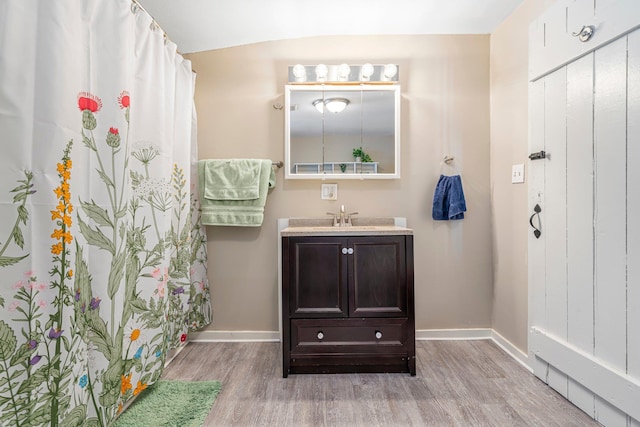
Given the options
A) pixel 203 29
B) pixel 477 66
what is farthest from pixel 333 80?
pixel 477 66

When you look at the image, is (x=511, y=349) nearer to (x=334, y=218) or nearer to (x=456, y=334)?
(x=456, y=334)

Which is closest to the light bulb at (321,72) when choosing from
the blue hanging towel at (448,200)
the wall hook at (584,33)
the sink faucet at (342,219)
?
the sink faucet at (342,219)

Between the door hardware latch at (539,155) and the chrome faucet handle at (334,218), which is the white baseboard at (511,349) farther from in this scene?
the chrome faucet handle at (334,218)

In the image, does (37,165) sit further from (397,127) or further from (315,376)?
(397,127)

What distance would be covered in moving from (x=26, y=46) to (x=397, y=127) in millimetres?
1949

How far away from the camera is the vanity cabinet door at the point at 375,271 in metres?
1.82

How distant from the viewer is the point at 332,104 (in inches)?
88.7

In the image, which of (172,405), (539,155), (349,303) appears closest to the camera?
(172,405)

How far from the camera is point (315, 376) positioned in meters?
1.82

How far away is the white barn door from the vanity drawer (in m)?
0.79

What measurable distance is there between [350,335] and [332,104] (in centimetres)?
156

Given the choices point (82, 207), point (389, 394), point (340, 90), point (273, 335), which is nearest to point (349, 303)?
point (389, 394)

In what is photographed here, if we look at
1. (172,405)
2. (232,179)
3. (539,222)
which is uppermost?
(232,179)

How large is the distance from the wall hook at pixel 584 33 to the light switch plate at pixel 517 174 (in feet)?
2.35
